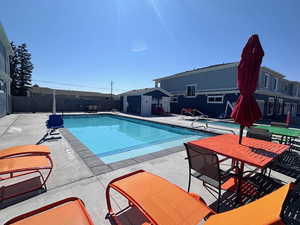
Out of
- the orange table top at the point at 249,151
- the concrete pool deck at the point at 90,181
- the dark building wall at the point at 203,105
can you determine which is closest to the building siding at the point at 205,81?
the dark building wall at the point at 203,105

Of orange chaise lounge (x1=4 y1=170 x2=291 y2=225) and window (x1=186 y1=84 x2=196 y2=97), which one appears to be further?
window (x1=186 y1=84 x2=196 y2=97)

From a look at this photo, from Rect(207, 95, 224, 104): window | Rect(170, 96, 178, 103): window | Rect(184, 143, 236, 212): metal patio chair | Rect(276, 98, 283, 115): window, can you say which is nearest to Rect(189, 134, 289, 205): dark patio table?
Rect(184, 143, 236, 212): metal patio chair

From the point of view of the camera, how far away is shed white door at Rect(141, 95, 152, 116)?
16.4m

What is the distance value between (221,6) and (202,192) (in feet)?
26.5

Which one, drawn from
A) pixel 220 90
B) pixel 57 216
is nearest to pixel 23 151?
pixel 57 216

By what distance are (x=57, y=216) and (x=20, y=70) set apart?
38.0m

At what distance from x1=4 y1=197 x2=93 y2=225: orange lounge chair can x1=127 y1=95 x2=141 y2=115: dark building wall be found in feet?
50.7

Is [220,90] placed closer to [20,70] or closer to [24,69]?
[24,69]

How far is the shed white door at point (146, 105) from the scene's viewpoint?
53.8 feet

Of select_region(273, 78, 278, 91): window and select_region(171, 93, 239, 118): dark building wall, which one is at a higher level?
select_region(273, 78, 278, 91): window

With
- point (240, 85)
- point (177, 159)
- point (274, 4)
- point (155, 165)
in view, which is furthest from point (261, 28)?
point (155, 165)

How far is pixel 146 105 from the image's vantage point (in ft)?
54.6

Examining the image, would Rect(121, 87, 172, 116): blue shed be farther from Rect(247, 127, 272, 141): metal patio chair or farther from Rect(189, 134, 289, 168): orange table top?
Rect(189, 134, 289, 168): orange table top

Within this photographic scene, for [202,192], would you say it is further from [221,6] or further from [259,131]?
[221,6]
